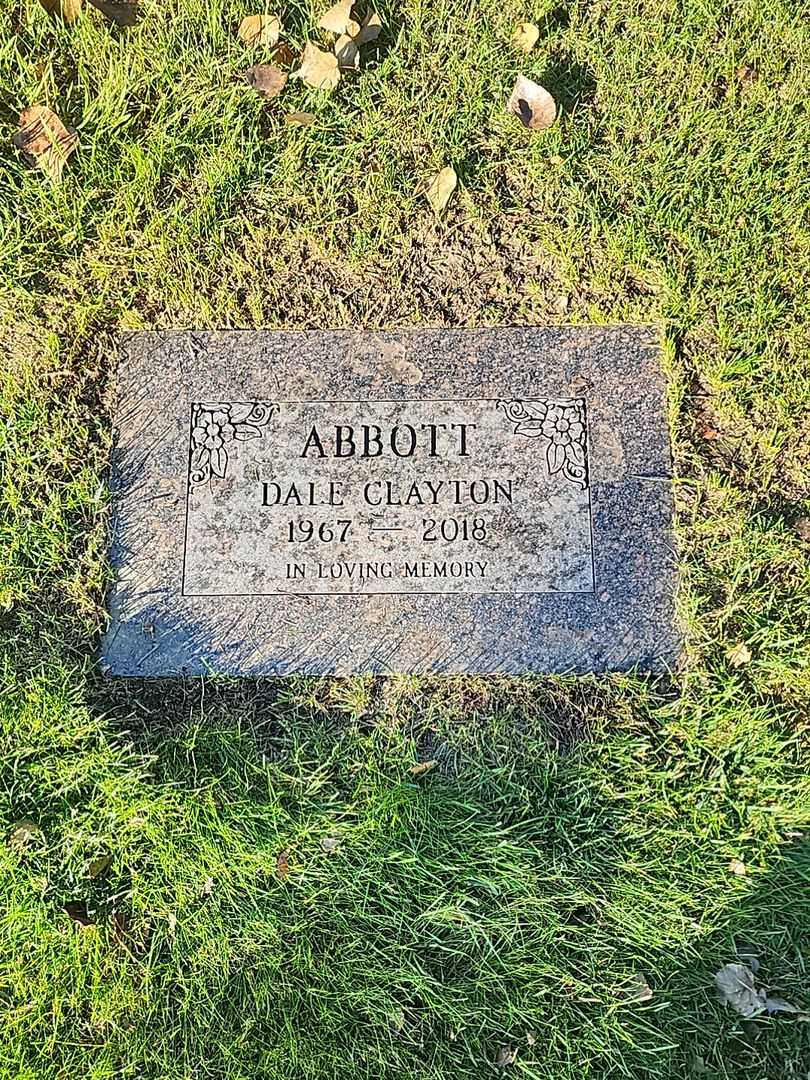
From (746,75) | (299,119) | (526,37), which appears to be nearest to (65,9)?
(299,119)

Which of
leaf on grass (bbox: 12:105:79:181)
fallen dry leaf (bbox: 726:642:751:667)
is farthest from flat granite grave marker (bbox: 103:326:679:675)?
leaf on grass (bbox: 12:105:79:181)

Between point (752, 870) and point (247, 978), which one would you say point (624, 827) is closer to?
point (752, 870)

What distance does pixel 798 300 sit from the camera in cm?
265

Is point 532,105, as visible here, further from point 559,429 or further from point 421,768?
point 421,768

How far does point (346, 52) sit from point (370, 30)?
12 centimetres

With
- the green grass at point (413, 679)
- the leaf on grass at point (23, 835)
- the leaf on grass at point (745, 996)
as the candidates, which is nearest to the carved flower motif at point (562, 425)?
the green grass at point (413, 679)

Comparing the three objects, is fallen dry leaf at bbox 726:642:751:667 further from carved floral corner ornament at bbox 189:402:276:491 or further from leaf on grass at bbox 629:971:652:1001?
carved floral corner ornament at bbox 189:402:276:491

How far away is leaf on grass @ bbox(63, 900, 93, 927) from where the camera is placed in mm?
2326

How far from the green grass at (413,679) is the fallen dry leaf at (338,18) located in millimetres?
54

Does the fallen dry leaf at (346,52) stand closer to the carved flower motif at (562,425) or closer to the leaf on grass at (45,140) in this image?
the leaf on grass at (45,140)

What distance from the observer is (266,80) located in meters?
2.77

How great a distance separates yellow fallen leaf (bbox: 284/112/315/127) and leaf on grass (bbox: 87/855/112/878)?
221 centimetres

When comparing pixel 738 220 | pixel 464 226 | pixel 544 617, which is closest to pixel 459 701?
pixel 544 617

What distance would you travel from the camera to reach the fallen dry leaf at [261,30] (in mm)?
2793
